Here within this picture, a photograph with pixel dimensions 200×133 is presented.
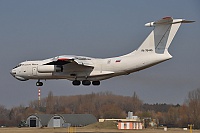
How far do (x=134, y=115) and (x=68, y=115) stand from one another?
34.5 ft

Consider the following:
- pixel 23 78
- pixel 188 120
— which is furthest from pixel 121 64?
pixel 188 120

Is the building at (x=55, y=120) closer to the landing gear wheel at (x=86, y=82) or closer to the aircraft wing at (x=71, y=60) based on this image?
the landing gear wheel at (x=86, y=82)

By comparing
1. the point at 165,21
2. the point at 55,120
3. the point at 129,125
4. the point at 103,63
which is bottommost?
the point at 129,125

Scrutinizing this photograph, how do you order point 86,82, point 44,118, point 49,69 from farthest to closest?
point 44,118 < point 86,82 < point 49,69

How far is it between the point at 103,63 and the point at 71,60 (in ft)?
8.56

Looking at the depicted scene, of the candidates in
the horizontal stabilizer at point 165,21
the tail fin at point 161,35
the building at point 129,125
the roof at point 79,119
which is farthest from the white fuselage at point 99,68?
the roof at point 79,119

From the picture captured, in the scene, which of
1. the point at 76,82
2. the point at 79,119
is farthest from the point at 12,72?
the point at 79,119

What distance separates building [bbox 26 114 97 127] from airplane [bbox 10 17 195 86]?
108ft

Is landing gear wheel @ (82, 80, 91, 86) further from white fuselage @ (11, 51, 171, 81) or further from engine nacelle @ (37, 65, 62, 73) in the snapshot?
engine nacelle @ (37, 65, 62, 73)

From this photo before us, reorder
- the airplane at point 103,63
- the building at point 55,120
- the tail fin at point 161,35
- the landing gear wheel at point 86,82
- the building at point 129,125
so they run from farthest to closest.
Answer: the building at point 55,120 → the building at point 129,125 → the landing gear wheel at point 86,82 → the airplane at point 103,63 → the tail fin at point 161,35

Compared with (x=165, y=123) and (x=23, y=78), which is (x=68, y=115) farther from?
(x=23, y=78)

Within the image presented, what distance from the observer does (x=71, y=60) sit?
124ft

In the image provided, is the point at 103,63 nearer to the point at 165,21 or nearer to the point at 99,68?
the point at 99,68

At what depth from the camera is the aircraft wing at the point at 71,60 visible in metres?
37.3
